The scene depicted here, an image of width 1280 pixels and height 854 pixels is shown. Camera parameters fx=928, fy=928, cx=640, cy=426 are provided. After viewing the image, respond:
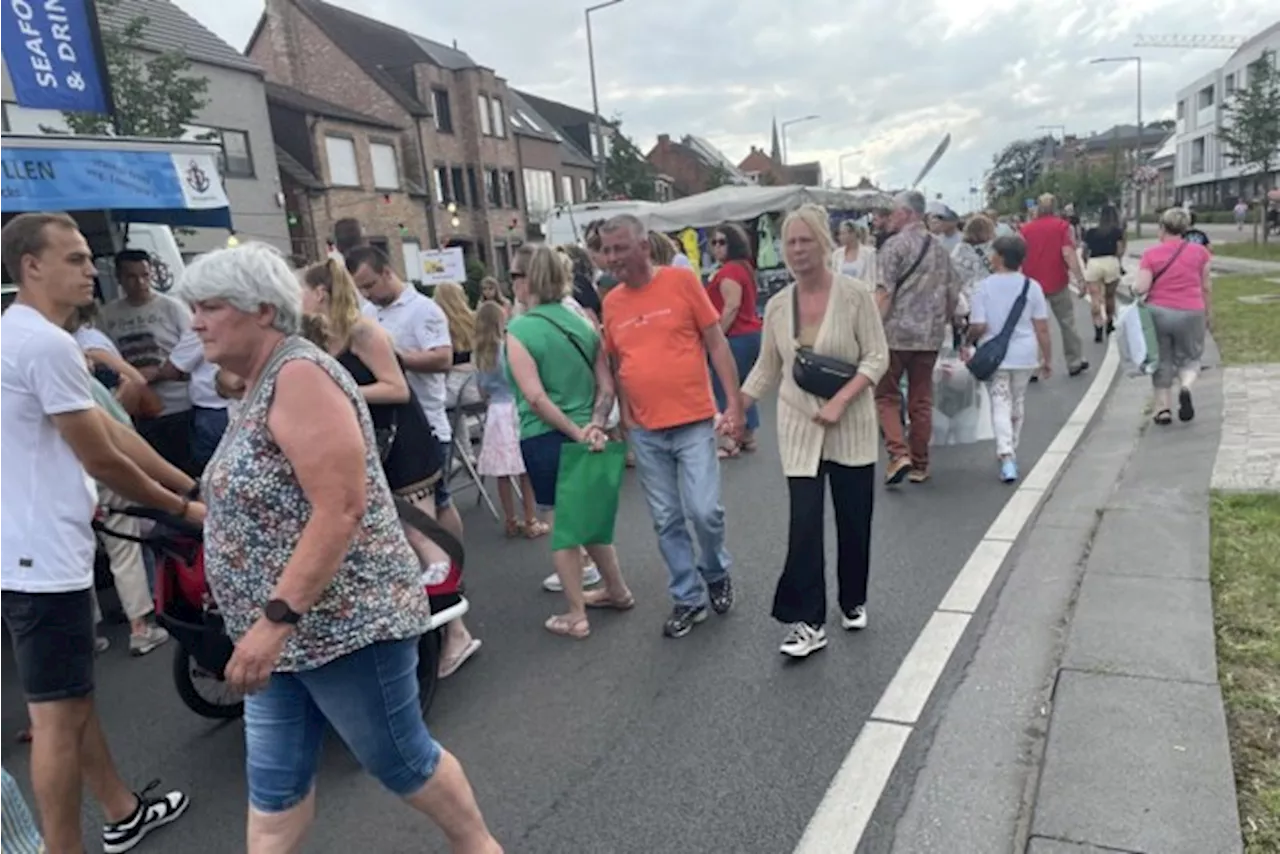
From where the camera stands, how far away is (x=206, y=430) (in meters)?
5.39

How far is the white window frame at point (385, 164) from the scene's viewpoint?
32812mm

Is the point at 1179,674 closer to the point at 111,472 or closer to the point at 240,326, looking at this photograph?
the point at 240,326

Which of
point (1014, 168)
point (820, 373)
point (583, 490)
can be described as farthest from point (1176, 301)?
point (1014, 168)

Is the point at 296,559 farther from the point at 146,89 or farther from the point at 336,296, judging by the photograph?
the point at 146,89

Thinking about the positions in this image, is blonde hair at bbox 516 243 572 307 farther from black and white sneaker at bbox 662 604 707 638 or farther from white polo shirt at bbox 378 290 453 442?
black and white sneaker at bbox 662 604 707 638

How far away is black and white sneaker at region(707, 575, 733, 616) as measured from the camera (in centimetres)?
438

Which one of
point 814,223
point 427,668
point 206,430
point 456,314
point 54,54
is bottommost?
point 427,668

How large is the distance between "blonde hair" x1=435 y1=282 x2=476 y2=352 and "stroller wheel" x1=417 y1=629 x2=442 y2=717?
325 cm

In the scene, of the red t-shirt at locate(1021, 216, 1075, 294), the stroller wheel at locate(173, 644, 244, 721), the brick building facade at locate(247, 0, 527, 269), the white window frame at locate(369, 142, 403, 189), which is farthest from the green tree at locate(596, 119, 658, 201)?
the stroller wheel at locate(173, 644, 244, 721)

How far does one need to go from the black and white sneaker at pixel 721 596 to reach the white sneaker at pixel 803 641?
539mm

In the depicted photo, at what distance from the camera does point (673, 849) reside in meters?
2.70

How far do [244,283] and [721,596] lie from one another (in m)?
2.88

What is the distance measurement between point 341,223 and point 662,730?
3209 mm

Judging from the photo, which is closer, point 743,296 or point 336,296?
point 336,296
